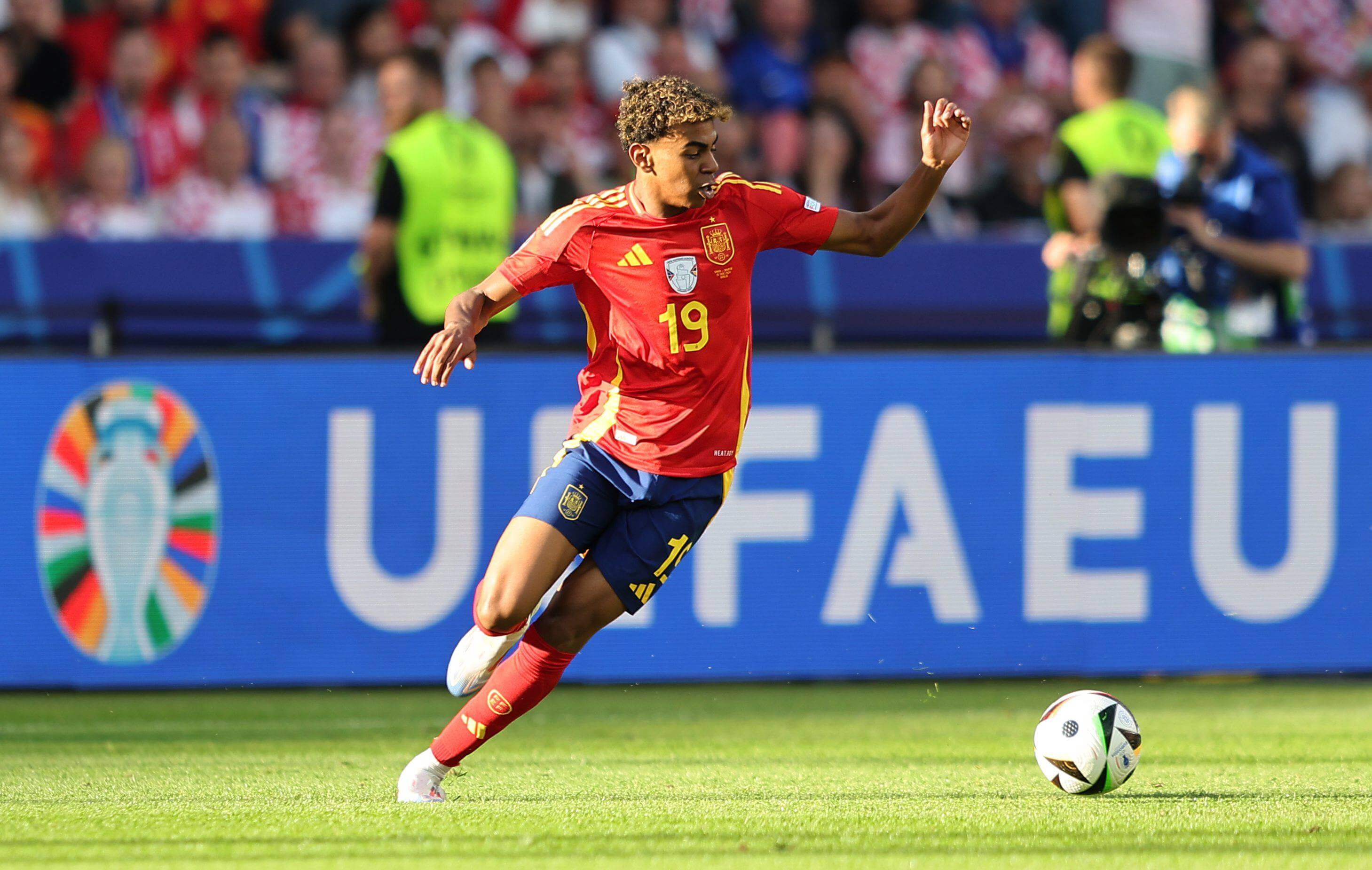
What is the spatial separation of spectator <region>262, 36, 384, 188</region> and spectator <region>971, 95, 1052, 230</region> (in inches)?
170

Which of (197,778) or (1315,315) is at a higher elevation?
(1315,315)

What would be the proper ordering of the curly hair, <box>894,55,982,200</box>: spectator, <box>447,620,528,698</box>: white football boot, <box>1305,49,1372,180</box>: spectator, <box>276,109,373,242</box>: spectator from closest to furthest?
the curly hair, <box>447,620,528,698</box>: white football boot, <box>276,109,373,242</box>: spectator, <box>894,55,982,200</box>: spectator, <box>1305,49,1372,180</box>: spectator

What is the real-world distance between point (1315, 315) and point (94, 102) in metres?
7.97

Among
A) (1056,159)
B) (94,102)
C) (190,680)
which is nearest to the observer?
(190,680)

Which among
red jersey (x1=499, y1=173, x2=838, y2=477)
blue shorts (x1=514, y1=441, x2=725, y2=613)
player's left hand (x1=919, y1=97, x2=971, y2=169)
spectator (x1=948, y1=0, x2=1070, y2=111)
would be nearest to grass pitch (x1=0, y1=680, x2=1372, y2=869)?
blue shorts (x1=514, y1=441, x2=725, y2=613)

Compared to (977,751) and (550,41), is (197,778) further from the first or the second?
(550,41)

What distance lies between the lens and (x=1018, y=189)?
1303cm

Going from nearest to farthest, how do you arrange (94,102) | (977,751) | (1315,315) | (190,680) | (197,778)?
(197,778) < (977,751) < (190,680) < (1315,315) < (94,102)

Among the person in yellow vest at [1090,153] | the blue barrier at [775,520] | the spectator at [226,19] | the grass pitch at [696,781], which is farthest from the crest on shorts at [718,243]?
the spectator at [226,19]


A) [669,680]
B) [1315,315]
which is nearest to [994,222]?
[1315,315]

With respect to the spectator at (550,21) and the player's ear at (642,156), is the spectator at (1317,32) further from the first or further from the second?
the player's ear at (642,156)

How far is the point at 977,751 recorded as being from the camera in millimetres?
6891

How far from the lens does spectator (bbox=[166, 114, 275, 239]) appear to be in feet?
39.3

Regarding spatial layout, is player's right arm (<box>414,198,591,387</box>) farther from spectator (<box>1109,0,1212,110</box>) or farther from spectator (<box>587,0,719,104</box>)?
spectator (<box>1109,0,1212,110</box>)
